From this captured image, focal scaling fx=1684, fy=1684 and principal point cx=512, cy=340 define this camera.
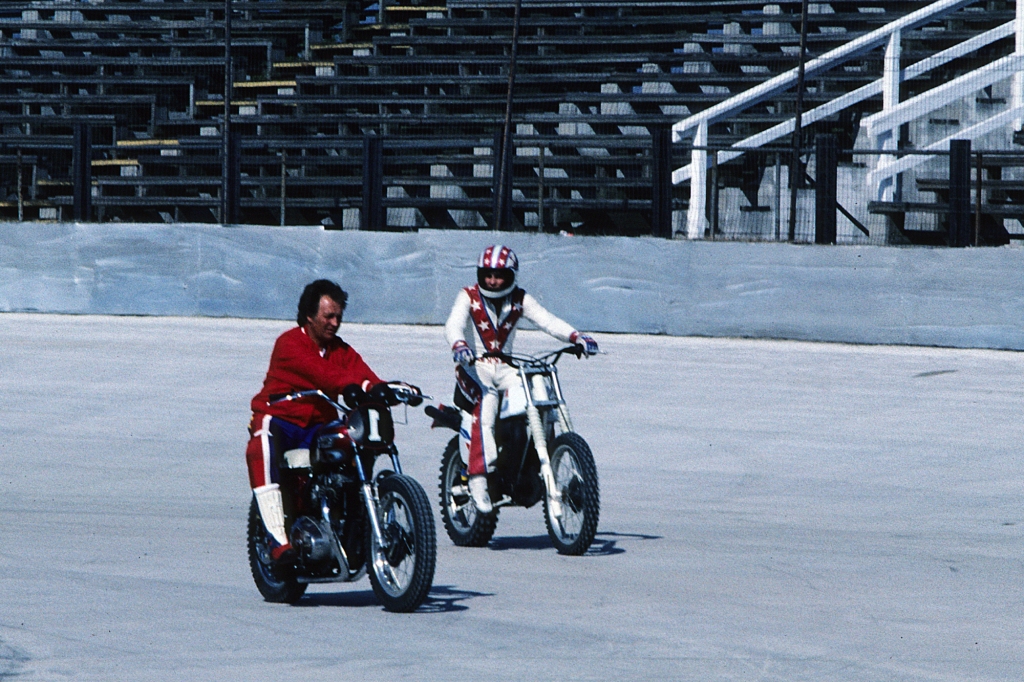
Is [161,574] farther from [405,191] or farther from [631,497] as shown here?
[405,191]

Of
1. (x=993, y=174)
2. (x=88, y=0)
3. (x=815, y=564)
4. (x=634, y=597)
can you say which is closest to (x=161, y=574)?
(x=634, y=597)

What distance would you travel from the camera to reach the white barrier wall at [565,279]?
18172 millimetres

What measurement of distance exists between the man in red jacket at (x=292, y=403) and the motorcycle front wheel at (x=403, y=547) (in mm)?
395

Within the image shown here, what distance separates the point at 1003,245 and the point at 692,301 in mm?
3477

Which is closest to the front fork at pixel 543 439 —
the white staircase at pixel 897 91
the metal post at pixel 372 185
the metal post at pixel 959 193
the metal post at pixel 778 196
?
the metal post at pixel 778 196

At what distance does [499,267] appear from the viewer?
9.21 m

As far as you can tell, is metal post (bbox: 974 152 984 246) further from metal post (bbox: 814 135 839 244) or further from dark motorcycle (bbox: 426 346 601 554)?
dark motorcycle (bbox: 426 346 601 554)

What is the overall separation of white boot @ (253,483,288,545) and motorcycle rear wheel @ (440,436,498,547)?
2.09 meters

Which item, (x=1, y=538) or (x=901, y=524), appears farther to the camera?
(x=901, y=524)

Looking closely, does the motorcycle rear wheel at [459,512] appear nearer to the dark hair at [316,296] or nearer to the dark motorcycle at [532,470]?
the dark motorcycle at [532,470]

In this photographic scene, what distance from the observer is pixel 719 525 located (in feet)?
31.7

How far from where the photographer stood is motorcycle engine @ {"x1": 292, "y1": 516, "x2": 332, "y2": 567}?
22.6ft

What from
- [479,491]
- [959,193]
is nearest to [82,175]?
[959,193]

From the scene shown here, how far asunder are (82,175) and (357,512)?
53.8ft
